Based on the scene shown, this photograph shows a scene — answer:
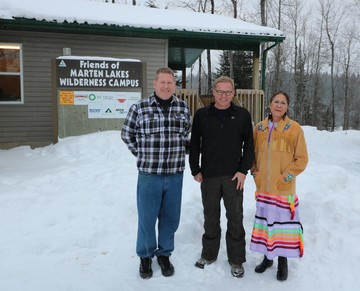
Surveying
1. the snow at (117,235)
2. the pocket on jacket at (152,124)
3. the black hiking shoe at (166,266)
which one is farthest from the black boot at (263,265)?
the pocket on jacket at (152,124)

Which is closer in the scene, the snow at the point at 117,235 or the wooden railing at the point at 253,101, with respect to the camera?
the snow at the point at 117,235

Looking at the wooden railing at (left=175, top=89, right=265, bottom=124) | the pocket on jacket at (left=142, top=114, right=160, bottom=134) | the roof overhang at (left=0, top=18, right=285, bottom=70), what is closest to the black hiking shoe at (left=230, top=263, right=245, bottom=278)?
the pocket on jacket at (left=142, top=114, right=160, bottom=134)

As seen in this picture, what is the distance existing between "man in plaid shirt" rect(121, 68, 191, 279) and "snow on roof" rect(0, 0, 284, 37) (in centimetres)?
775

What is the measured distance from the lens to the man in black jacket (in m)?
3.41

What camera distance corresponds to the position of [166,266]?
3541 millimetres

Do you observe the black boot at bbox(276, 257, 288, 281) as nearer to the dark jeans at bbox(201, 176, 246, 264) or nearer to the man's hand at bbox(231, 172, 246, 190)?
the dark jeans at bbox(201, 176, 246, 264)

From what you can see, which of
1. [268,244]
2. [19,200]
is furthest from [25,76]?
[268,244]

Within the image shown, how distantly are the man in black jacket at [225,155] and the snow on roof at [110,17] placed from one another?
790 cm

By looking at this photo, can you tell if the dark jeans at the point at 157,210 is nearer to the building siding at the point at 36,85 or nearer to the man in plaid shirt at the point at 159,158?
the man in plaid shirt at the point at 159,158

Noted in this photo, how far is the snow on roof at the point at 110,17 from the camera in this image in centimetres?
991

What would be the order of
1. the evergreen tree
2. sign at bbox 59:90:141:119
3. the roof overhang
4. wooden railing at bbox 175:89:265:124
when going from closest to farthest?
sign at bbox 59:90:141:119, the roof overhang, wooden railing at bbox 175:89:265:124, the evergreen tree

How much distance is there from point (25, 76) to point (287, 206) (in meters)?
9.12

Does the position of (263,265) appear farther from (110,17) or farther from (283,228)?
(110,17)

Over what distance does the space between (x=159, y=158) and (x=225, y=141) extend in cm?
62
